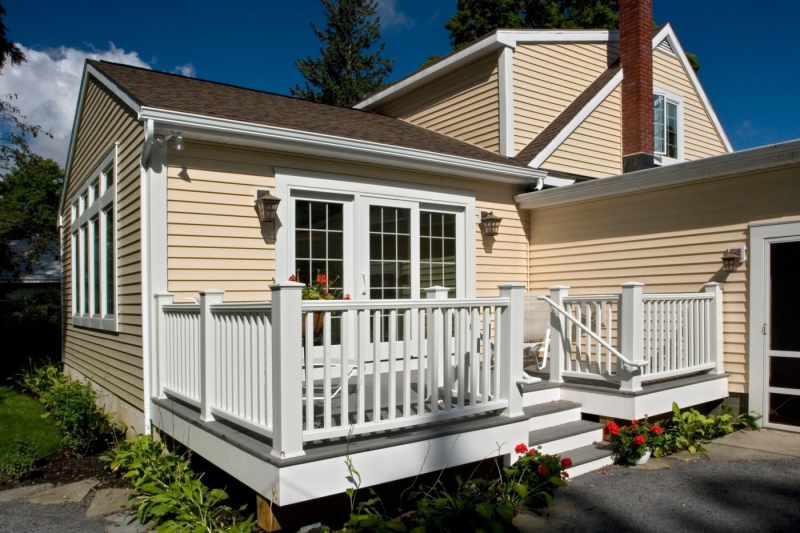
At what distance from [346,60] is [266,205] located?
24.1 metres

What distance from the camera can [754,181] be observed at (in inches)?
227

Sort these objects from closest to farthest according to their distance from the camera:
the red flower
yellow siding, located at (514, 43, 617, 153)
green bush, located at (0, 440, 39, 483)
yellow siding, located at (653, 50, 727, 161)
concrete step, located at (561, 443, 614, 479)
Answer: concrete step, located at (561, 443, 614, 479) → the red flower → green bush, located at (0, 440, 39, 483) → yellow siding, located at (514, 43, 617, 153) → yellow siding, located at (653, 50, 727, 161)

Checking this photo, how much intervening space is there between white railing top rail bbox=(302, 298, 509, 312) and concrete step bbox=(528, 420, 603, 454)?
130 cm

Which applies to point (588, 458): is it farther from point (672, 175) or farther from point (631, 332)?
point (672, 175)

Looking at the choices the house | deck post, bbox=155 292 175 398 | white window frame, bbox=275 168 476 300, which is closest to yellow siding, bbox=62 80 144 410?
the house

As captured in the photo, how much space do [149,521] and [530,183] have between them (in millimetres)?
5811

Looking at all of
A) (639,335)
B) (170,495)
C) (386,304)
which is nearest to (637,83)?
(639,335)

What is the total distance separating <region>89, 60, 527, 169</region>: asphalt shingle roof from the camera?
6118mm

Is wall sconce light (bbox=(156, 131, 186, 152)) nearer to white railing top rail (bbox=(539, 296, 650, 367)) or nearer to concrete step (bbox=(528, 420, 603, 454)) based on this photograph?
white railing top rail (bbox=(539, 296, 650, 367))

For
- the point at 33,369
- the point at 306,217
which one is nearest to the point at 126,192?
the point at 306,217

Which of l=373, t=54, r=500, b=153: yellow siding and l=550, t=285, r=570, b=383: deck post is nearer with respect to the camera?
l=550, t=285, r=570, b=383: deck post

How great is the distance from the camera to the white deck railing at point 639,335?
5262 millimetres

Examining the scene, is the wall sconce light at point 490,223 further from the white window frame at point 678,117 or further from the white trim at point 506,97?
the white window frame at point 678,117

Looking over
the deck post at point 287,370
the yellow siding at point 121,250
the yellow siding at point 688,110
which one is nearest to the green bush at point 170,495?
the deck post at point 287,370
